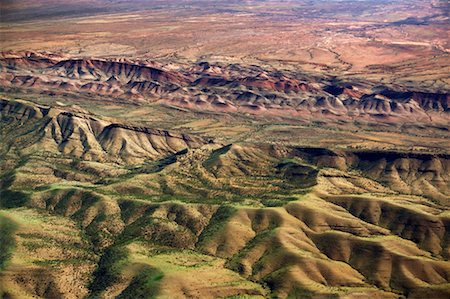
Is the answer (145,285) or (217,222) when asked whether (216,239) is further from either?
(145,285)

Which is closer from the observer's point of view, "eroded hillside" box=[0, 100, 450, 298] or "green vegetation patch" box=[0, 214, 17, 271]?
"eroded hillside" box=[0, 100, 450, 298]

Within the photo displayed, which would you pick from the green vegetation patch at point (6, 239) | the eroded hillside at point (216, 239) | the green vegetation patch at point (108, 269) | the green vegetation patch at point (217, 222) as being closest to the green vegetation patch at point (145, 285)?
the eroded hillside at point (216, 239)

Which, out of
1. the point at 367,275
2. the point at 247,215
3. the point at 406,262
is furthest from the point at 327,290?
the point at 247,215

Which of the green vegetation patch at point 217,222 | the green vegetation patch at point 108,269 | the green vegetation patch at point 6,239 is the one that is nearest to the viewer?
the green vegetation patch at point 108,269

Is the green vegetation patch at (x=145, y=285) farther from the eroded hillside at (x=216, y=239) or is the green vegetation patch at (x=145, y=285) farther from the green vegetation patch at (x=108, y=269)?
the green vegetation patch at (x=108, y=269)

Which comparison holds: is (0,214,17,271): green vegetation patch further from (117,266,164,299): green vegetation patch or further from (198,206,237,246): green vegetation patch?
(198,206,237,246): green vegetation patch

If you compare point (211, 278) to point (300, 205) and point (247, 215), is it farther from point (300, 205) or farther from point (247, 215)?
point (300, 205)

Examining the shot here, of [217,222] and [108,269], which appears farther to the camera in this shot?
[217,222]

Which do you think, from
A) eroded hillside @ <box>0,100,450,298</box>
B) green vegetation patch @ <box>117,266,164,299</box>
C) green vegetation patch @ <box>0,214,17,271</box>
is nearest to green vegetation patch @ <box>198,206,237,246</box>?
eroded hillside @ <box>0,100,450,298</box>

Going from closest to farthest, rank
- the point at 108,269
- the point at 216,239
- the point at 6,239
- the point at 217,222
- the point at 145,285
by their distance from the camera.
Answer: the point at 145,285, the point at 108,269, the point at 6,239, the point at 216,239, the point at 217,222

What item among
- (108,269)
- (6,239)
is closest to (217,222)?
(108,269)

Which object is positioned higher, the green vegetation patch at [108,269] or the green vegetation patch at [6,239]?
the green vegetation patch at [6,239]
